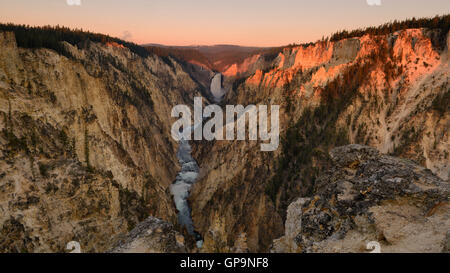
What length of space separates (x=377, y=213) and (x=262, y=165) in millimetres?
21619

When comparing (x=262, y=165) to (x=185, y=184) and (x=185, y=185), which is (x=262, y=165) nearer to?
(x=185, y=185)

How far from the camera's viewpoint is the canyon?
7.03m

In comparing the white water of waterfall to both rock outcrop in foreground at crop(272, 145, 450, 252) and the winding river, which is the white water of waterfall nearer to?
the winding river

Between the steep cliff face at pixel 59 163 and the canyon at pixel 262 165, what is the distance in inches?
2.9

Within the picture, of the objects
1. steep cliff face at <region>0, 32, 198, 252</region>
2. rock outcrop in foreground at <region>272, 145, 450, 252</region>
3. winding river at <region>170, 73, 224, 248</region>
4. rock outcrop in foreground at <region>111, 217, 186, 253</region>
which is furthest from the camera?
winding river at <region>170, 73, 224, 248</region>

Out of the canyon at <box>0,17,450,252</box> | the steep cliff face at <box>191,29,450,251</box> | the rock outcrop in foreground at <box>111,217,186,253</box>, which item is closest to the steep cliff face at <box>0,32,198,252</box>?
the canyon at <box>0,17,450,252</box>

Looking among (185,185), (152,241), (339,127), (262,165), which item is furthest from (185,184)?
(152,241)

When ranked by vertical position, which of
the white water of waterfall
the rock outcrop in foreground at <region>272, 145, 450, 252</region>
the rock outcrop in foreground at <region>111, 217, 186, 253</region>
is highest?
the rock outcrop in foreground at <region>272, 145, 450, 252</region>

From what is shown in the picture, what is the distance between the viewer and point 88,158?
1908 centimetres

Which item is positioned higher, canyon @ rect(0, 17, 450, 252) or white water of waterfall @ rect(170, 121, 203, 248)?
canyon @ rect(0, 17, 450, 252)

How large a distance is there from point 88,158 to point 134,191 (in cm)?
449

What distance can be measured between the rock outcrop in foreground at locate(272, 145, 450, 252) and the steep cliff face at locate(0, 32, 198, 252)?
1186 cm

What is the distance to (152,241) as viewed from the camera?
8.04 meters

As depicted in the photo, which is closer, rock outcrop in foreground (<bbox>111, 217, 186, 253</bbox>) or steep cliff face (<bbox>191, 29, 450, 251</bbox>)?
rock outcrop in foreground (<bbox>111, 217, 186, 253</bbox>)
